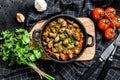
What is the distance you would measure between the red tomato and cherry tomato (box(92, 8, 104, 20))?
0.03 meters

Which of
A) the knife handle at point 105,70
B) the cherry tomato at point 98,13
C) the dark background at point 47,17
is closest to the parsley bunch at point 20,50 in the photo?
the dark background at point 47,17

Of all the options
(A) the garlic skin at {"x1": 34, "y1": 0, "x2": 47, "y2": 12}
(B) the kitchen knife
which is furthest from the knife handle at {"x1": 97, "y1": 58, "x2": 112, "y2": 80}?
(A) the garlic skin at {"x1": 34, "y1": 0, "x2": 47, "y2": 12}

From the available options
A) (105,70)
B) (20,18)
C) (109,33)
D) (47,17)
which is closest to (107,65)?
(105,70)

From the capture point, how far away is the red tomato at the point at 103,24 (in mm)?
2650

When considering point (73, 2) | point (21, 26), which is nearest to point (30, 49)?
point (21, 26)

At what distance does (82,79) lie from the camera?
2.56 m

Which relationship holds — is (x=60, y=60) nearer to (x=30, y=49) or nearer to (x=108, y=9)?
(x=30, y=49)

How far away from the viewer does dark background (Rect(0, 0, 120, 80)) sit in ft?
8.77

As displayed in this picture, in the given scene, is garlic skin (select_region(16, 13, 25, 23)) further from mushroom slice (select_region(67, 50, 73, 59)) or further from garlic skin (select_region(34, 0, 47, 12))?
mushroom slice (select_region(67, 50, 73, 59))

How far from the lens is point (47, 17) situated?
272cm

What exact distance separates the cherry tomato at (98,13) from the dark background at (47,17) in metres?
0.05

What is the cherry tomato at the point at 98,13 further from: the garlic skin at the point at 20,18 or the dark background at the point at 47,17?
the garlic skin at the point at 20,18

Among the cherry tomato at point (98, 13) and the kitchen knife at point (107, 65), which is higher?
the cherry tomato at point (98, 13)

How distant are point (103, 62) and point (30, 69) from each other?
0.49 m
